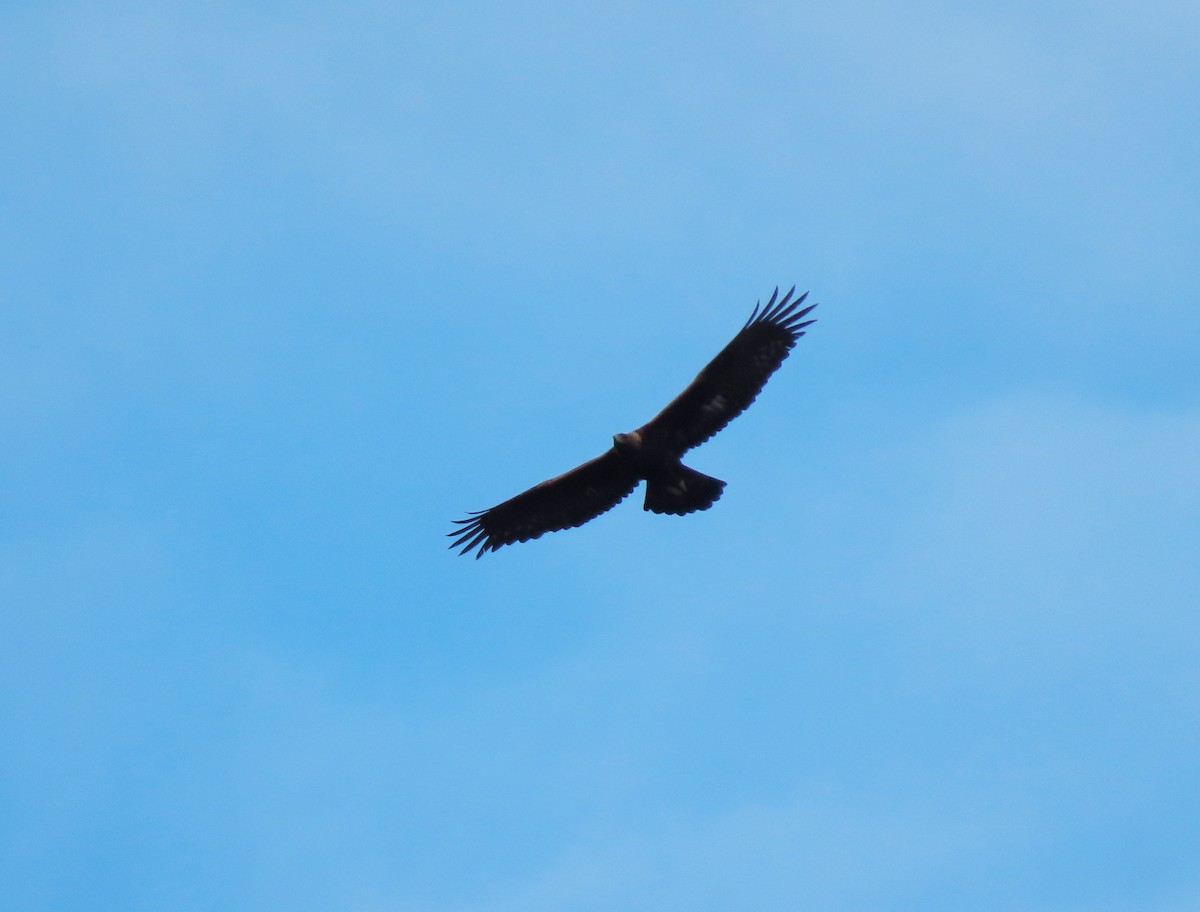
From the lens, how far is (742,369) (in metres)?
21.3

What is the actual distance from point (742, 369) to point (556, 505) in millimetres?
2971

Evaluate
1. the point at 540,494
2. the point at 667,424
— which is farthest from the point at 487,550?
the point at 667,424

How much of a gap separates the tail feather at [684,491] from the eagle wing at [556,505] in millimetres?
516

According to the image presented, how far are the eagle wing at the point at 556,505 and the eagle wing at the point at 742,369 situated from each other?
987 mm

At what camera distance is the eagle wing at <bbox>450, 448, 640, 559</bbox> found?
22.1 metres

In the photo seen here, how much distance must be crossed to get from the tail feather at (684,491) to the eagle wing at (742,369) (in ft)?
2.01

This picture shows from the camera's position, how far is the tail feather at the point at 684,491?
21500 mm

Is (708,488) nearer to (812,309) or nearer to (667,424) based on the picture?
(667,424)

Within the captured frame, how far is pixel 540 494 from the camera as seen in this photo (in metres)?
22.4

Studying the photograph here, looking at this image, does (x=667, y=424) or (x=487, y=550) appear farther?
(x=487, y=550)

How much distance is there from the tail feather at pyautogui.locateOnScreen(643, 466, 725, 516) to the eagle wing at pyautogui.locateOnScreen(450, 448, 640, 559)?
1.69 feet

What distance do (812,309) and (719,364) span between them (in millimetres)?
1275

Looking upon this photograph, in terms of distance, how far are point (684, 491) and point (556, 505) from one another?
5.93ft

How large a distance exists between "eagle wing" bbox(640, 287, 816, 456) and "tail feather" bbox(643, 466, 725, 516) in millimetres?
612
